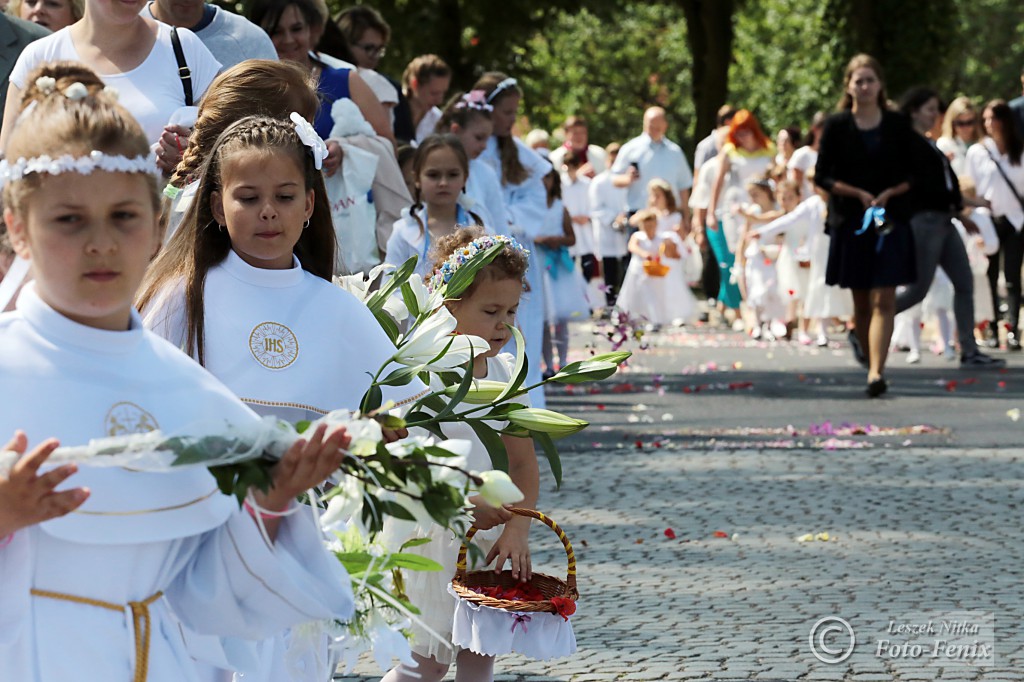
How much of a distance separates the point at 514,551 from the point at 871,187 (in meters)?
8.62

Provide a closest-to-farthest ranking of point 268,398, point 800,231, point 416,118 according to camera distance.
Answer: point 268,398 → point 416,118 → point 800,231

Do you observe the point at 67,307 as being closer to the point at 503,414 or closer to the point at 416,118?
the point at 503,414

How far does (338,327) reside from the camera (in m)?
4.05

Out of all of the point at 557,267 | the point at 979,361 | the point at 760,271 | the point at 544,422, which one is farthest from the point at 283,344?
the point at 760,271

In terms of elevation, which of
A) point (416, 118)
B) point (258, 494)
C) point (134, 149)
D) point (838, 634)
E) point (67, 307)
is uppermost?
point (416, 118)

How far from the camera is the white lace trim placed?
108 inches

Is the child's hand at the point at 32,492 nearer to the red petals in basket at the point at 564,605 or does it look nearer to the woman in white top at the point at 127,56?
the red petals in basket at the point at 564,605

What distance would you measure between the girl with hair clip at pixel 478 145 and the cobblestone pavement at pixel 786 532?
4.72 feet

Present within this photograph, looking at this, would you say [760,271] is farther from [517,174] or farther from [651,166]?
[517,174]

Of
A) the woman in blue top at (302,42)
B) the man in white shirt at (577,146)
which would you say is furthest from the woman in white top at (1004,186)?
the woman in blue top at (302,42)

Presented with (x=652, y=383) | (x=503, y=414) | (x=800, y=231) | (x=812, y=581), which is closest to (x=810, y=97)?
(x=800, y=231)

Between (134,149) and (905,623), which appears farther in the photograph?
(905,623)

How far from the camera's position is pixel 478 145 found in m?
10.0

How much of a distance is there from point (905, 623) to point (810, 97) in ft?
152
